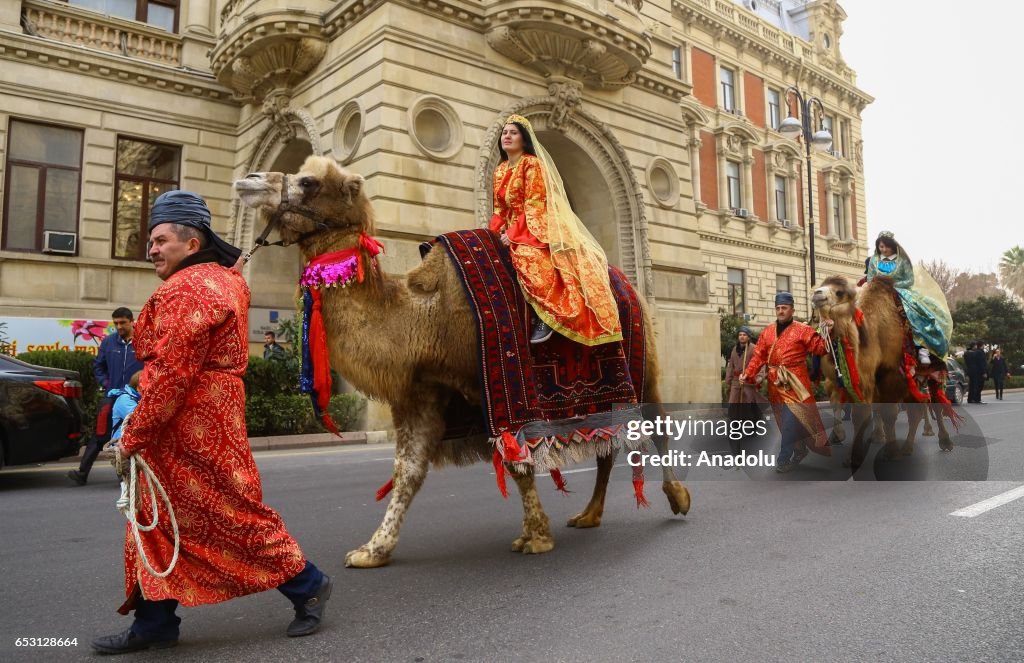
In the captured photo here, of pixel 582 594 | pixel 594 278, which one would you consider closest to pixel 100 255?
pixel 594 278

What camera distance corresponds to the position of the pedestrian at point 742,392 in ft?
31.7

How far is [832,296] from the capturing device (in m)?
8.29

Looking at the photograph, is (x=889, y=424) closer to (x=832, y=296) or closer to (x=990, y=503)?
(x=832, y=296)

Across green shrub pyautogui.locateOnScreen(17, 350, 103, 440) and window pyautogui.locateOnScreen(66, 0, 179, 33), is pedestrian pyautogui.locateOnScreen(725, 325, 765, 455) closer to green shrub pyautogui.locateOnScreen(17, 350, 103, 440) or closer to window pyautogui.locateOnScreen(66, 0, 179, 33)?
green shrub pyautogui.locateOnScreen(17, 350, 103, 440)

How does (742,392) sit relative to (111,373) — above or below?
below

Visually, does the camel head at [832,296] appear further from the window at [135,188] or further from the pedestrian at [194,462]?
the window at [135,188]

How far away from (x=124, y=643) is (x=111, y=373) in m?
6.77

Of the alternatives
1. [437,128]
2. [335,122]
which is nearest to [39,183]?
[335,122]

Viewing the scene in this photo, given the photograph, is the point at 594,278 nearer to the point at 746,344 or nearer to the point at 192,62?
the point at 746,344

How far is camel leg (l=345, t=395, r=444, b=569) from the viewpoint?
4391mm

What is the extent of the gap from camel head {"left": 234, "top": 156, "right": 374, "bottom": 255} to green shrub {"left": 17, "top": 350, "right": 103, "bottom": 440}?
8776mm

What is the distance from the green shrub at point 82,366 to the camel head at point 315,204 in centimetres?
878

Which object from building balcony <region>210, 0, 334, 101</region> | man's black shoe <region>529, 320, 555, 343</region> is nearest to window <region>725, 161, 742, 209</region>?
building balcony <region>210, 0, 334, 101</region>

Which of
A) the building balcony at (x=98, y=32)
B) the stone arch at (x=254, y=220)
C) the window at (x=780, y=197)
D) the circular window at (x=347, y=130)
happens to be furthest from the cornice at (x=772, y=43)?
the building balcony at (x=98, y=32)
